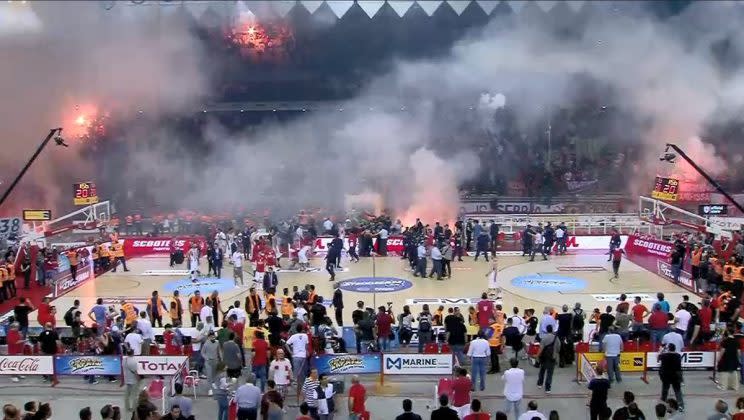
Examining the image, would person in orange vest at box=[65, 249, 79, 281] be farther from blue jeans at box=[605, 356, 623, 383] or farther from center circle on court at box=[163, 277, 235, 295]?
blue jeans at box=[605, 356, 623, 383]

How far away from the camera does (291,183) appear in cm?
3472

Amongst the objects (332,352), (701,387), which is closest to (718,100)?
(701,387)

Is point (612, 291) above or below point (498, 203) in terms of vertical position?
below

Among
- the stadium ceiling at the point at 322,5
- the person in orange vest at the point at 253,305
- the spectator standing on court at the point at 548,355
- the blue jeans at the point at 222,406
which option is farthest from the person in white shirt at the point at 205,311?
the stadium ceiling at the point at 322,5

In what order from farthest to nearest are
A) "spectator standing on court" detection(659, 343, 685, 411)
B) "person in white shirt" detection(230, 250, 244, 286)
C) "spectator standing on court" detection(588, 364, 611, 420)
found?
"person in white shirt" detection(230, 250, 244, 286) → "spectator standing on court" detection(659, 343, 685, 411) → "spectator standing on court" detection(588, 364, 611, 420)

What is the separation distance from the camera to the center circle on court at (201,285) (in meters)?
18.2

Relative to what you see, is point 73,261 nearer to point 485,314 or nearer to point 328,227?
point 328,227

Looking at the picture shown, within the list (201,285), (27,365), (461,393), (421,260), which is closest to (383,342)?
(461,393)

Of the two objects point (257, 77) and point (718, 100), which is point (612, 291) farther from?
point (257, 77)

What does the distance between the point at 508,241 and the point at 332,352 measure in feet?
43.6

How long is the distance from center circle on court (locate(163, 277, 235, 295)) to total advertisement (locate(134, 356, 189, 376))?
21.8 ft

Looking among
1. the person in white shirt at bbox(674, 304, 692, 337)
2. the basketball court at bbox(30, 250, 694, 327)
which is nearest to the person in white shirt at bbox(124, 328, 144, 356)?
the basketball court at bbox(30, 250, 694, 327)

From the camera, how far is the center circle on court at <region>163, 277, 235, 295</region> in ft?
59.6

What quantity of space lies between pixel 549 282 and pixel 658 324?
6.47m
